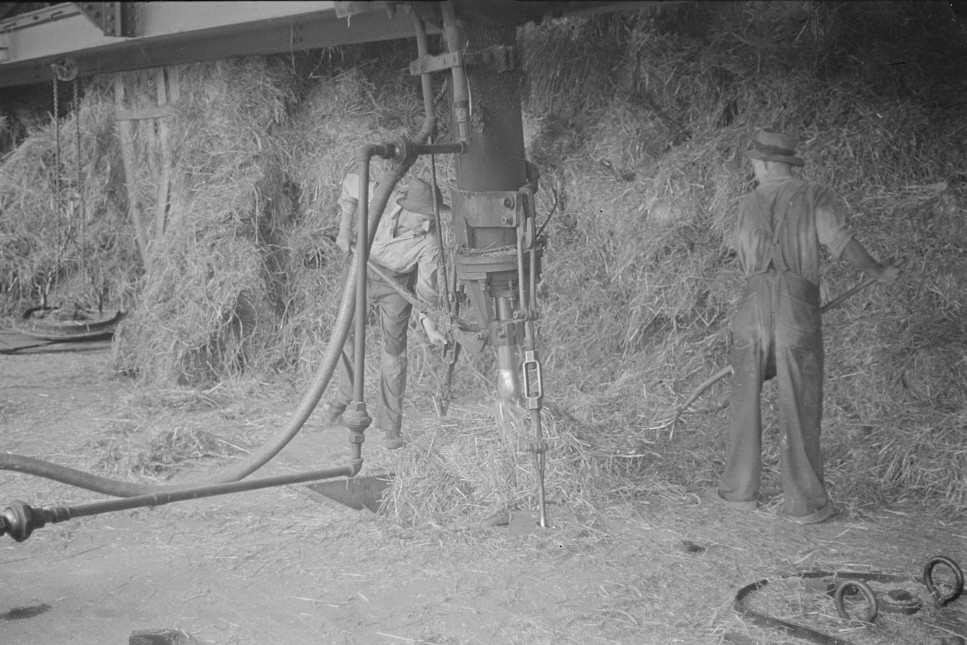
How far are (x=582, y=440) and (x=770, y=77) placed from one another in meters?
2.66

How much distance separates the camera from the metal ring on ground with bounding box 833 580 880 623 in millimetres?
4055

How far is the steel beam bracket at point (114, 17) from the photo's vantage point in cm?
643

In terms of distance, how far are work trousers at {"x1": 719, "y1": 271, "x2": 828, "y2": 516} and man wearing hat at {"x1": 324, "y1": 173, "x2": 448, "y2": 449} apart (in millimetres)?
1967

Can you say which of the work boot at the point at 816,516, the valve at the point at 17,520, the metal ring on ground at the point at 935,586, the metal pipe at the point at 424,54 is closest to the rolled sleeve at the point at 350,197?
the metal pipe at the point at 424,54

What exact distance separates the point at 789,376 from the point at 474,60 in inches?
86.2

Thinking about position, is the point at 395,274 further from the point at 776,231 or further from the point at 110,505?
the point at 110,505

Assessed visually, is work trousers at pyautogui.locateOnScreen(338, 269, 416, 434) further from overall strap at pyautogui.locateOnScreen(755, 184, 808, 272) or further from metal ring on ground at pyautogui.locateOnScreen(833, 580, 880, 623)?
metal ring on ground at pyautogui.locateOnScreen(833, 580, 880, 623)

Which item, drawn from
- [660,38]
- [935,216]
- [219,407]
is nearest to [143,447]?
[219,407]

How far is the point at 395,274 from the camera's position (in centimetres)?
698

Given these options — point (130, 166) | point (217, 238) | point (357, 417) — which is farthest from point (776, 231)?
point (130, 166)

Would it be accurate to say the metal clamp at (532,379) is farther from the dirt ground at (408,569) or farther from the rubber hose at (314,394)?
the rubber hose at (314,394)

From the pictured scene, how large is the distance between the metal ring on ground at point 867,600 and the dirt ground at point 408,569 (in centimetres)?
6

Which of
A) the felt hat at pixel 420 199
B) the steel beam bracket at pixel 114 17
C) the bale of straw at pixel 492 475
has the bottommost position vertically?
the bale of straw at pixel 492 475

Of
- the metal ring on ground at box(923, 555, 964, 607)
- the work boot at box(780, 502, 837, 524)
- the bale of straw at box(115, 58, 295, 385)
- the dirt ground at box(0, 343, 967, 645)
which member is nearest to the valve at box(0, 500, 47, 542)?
the dirt ground at box(0, 343, 967, 645)
